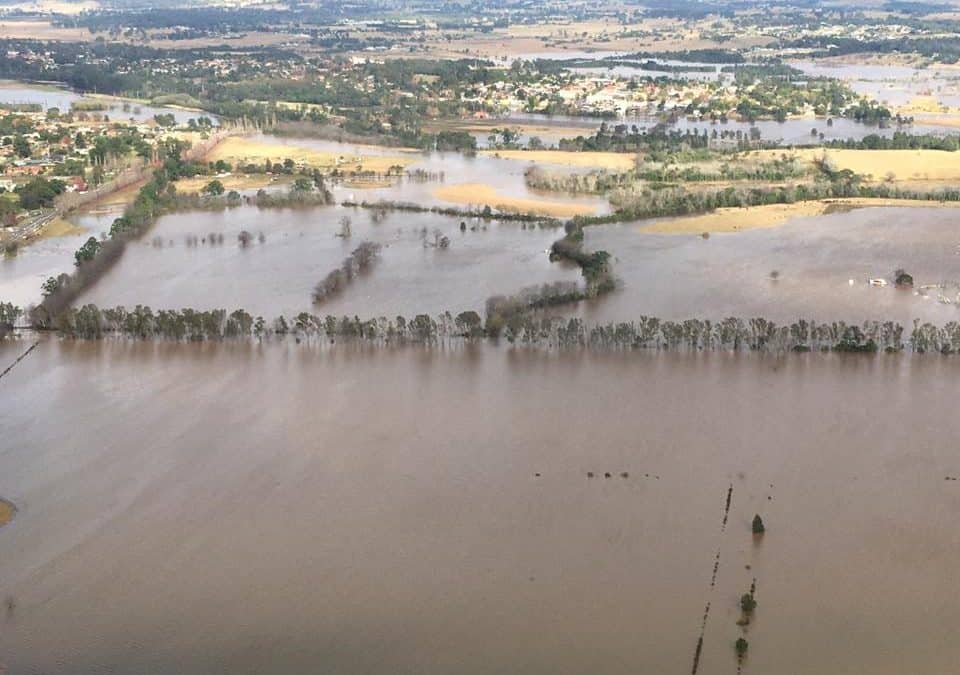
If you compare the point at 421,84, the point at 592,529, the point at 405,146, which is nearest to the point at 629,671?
the point at 592,529

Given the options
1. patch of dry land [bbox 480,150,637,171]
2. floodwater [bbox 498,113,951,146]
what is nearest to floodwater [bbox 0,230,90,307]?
patch of dry land [bbox 480,150,637,171]

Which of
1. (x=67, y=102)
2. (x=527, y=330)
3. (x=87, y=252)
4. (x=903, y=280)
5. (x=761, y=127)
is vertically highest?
(x=67, y=102)

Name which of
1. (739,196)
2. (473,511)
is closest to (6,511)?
(473,511)

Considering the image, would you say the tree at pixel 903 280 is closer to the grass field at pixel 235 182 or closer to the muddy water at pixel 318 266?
the muddy water at pixel 318 266

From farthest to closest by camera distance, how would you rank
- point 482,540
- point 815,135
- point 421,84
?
point 421,84 < point 815,135 < point 482,540

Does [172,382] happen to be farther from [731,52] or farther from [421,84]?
[731,52]

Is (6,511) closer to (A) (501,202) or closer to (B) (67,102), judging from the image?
(A) (501,202)

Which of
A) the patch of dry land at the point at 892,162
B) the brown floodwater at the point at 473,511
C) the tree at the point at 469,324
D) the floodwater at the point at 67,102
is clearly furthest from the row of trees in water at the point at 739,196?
the floodwater at the point at 67,102
